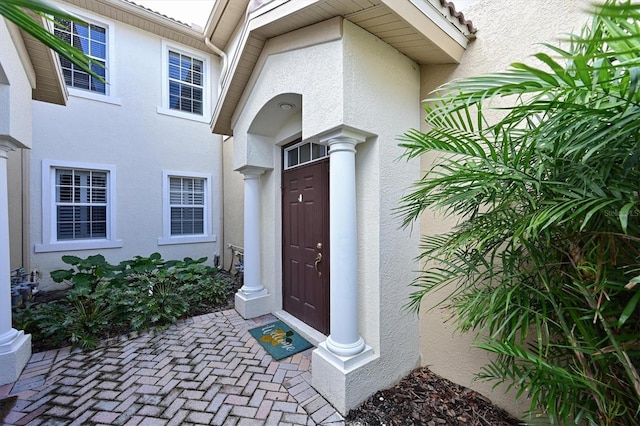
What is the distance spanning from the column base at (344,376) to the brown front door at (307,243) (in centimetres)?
94

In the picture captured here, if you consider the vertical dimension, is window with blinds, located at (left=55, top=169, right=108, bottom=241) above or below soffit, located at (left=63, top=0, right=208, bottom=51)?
below

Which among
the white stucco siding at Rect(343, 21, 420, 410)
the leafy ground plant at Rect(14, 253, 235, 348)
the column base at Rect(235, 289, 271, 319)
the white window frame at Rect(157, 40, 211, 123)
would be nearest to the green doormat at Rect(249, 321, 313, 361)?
the column base at Rect(235, 289, 271, 319)

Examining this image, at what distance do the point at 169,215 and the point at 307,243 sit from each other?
5.63m

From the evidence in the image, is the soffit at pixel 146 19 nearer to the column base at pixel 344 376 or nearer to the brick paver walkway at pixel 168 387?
the brick paver walkway at pixel 168 387

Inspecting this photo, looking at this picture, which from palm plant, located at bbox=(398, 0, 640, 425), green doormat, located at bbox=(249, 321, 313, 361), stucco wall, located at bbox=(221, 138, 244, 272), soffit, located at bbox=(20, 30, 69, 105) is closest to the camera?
palm plant, located at bbox=(398, 0, 640, 425)

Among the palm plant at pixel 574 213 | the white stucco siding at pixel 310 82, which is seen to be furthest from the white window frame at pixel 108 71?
the palm plant at pixel 574 213

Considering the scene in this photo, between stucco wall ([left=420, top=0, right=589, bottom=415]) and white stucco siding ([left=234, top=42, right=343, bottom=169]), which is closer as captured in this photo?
stucco wall ([left=420, top=0, right=589, bottom=415])

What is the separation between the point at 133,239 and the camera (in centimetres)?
703

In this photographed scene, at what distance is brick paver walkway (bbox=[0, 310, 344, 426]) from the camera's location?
2502 mm

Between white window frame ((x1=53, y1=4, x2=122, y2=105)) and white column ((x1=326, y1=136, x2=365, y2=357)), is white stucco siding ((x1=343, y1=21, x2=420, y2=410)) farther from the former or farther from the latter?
white window frame ((x1=53, y1=4, x2=122, y2=105))

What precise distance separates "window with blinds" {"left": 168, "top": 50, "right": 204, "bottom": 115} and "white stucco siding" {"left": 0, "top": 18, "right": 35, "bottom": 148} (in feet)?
14.6

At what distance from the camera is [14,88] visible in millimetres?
3047

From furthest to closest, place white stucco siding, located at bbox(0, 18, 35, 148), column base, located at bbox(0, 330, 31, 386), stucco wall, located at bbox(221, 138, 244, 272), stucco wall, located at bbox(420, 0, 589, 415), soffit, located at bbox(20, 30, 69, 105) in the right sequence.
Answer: stucco wall, located at bbox(221, 138, 244, 272) < soffit, located at bbox(20, 30, 69, 105) < column base, located at bbox(0, 330, 31, 386) < white stucco siding, located at bbox(0, 18, 35, 148) < stucco wall, located at bbox(420, 0, 589, 415)

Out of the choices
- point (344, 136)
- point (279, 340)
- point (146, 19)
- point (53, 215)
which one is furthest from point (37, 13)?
point (146, 19)
